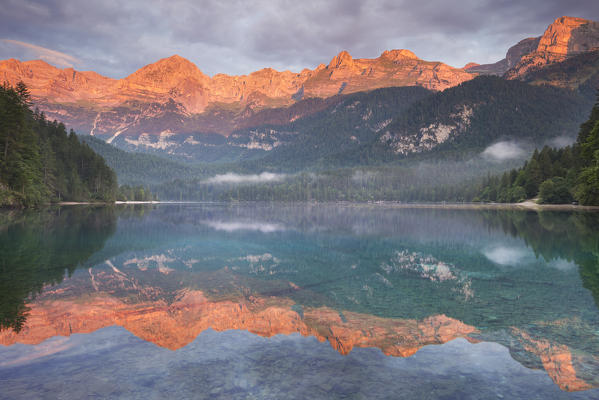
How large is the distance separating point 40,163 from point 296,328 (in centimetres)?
8270

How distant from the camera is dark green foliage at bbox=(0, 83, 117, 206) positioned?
191 feet

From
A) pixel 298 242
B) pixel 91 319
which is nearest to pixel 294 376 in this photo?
pixel 91 319

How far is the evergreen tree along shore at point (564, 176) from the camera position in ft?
218

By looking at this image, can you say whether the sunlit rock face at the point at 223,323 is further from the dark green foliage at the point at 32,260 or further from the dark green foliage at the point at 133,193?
the dark green foliage at the point at 133,193

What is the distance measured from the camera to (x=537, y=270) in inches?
768

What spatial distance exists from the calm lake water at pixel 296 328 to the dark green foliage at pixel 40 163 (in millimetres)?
47938

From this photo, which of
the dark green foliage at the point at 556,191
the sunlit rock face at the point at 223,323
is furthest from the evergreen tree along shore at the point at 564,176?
the sunlit rock face at the point at 223,323

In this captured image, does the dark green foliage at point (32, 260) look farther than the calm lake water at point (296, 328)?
Yes

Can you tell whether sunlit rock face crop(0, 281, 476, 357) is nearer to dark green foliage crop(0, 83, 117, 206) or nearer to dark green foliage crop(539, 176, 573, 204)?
dark green foliage crop(0, 83, 117, 206)

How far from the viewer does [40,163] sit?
241ft

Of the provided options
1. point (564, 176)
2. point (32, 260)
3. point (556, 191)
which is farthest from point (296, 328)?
point (564, 176)

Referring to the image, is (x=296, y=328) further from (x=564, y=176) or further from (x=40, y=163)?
(x=564, y=176)

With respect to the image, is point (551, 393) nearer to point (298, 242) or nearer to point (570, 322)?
point (570, 322)

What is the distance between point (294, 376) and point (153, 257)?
18.5 meters
